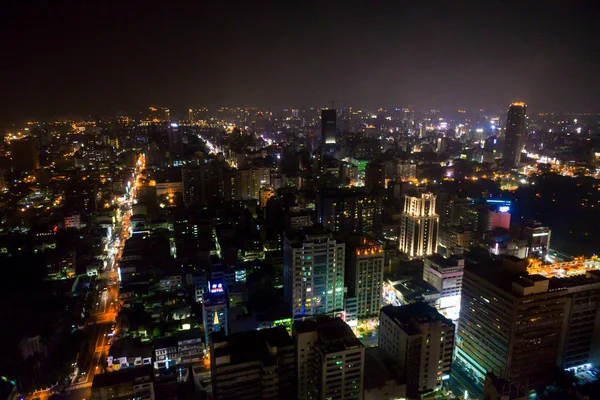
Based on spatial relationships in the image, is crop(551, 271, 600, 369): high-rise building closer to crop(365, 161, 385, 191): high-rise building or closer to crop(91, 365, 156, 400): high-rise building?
crop(91, 365, 156, 400): high-rise building

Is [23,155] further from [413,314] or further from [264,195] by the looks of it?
[413,314]

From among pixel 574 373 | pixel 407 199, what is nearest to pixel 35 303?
pixel 407 199

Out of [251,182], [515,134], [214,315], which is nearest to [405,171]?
[515,134]

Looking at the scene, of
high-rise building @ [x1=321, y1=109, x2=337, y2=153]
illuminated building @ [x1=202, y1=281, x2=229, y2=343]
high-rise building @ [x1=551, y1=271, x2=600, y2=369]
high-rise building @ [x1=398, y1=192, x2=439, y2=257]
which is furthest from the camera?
high-rise building @ [x1=321, y1=109, x2=337, y2=153]

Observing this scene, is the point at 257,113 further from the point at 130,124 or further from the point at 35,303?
the point at 35,303

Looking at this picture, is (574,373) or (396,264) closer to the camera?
(574,373)

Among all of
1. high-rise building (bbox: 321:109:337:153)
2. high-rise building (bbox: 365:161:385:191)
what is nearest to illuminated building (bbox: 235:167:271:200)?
high-rise building (bbox: 365:161:385:191)
